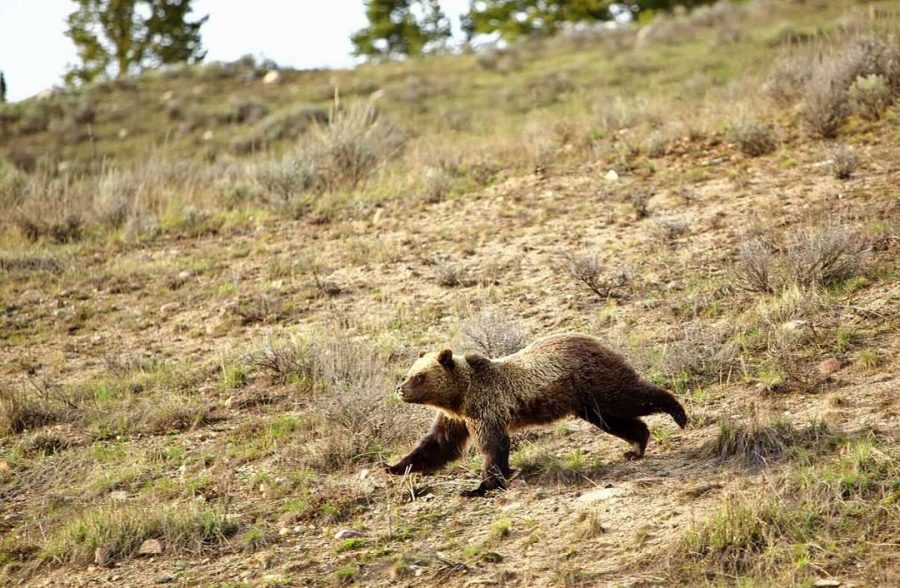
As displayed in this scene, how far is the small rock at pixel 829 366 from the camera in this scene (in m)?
6.43

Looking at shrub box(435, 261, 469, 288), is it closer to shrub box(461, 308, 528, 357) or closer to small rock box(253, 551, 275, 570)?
shrub box(461, 308, 528, 357)

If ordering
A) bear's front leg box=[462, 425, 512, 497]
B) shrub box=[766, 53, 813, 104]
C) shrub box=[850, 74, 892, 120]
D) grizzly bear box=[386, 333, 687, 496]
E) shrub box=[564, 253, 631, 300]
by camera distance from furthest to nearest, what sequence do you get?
1. shrub box=[766, 53, 813, 104]
2. shrub box=[850, 74, 892, 120]
3. shrub box=[564, 253, 631, 300]
4. grizzly bear box=[386, 333, 687, 496]
5. bear's front leg box=[462, 425, 512, 497]

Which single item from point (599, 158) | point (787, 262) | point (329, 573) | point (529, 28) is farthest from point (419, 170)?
point (529, 28)

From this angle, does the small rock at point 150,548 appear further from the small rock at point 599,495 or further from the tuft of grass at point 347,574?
the small rock at point 599,495

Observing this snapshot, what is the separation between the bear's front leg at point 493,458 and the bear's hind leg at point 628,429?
1.92ft

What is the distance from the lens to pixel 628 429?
5895 millimetres

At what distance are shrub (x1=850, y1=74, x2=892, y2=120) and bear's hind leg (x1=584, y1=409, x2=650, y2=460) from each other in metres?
7.72

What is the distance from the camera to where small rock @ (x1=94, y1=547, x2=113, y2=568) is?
5.37m

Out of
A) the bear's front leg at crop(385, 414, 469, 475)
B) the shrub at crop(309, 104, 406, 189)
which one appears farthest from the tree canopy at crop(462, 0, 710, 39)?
the bear's front leg at crop(385, 414, 469, 475)

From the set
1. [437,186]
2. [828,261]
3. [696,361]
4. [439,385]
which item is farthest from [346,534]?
[437,186]

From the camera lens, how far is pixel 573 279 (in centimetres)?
935

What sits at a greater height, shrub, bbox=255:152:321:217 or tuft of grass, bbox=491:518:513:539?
shrub, bbox=255:152:321:217

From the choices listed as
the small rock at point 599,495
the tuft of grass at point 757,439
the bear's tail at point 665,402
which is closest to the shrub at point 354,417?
the small rock at point 599,495

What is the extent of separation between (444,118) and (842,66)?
11.3 m
